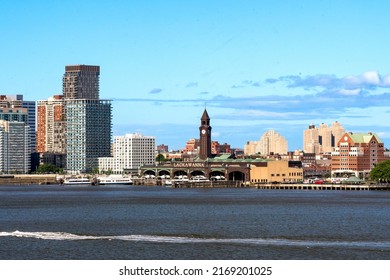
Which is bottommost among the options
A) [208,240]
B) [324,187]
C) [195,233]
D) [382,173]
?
[208,240]

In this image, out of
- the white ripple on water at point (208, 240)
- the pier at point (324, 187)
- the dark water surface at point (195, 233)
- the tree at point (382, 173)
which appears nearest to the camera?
the dark water surface at point (195, 233)

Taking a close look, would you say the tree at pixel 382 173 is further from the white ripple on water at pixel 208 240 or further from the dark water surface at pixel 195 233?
the white ripple on water at pixel 208 240

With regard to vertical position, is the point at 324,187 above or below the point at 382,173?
below

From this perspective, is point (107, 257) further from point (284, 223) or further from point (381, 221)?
point (381, 221)

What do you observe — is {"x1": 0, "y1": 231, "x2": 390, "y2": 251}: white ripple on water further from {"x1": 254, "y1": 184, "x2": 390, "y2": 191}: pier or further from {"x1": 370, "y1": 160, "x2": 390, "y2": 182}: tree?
{"x1": 370, "y1": 160, "x2": 390, "y2": 182}: tree

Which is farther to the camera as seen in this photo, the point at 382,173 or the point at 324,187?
the point at 324,187

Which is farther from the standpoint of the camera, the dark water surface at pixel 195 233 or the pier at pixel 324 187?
the pier at pixel 324 187

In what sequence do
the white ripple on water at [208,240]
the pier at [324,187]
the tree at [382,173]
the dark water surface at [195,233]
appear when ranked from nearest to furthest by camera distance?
the dark water surface at [195,233] < the white ripple on water at [208,240] < the pier at [324,187] < the tree at [382,173]

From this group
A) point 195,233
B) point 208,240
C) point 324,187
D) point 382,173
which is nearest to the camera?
point 208,240

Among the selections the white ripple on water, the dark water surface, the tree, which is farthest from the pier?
the white ripple on water

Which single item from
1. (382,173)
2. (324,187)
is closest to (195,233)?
(324,187)

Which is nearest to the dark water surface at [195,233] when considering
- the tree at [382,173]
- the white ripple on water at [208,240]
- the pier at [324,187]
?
the white ripple on water at [208,240]

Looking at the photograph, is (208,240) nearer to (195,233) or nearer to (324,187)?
(195,233)
